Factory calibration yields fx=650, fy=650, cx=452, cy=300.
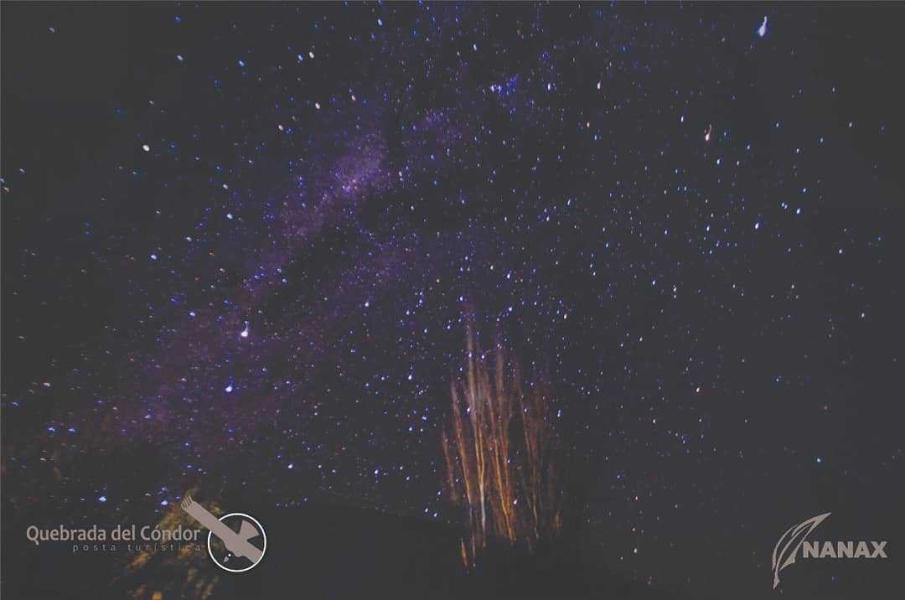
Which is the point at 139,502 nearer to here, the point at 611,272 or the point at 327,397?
the point at 327,397

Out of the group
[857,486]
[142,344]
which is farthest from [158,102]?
[857,486]

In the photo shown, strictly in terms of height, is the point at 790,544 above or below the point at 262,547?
below

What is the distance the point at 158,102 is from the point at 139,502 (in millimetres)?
989

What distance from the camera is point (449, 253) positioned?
1670mm

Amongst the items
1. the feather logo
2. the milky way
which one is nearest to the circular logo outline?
A: the milky way

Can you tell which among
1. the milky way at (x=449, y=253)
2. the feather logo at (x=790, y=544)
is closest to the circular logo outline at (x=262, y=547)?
the milky way at (x=449, y=253)

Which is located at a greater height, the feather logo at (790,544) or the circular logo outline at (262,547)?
the circular logo outline at (262,547)

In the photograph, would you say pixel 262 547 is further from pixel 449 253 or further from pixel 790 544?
pixel 790 544

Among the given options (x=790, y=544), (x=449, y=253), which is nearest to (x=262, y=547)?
(x=449, y=253)

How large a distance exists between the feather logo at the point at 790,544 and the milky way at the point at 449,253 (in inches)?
1.2

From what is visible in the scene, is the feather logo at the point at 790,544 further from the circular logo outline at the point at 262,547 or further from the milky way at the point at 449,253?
the circular logo outline at the point at 262,547

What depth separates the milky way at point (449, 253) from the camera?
1.59 metres

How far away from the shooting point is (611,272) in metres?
1.68

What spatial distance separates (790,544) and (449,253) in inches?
44.9
